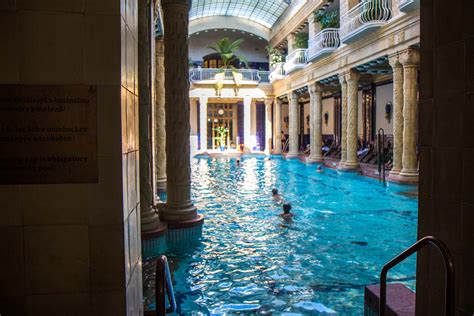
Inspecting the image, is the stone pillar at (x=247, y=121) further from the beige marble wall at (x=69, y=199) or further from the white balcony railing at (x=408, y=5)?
the beige marble wall at (x=69, y=199)

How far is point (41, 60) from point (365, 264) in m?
5.48

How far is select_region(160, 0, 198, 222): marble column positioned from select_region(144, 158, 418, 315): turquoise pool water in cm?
90

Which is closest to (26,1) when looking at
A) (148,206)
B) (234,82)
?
(148,206)

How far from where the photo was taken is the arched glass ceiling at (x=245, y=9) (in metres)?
29.5

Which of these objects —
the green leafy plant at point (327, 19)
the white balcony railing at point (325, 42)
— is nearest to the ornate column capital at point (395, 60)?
the white balcony railing at point (325, 42)

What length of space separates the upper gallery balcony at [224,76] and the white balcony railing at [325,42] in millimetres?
10955

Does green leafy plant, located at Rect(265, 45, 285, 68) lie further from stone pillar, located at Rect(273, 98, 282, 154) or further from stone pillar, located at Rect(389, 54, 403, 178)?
stone pillar, located at Rect(389, 54, 403, 178)

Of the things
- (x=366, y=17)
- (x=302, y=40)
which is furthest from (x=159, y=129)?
(x=302, y=40)

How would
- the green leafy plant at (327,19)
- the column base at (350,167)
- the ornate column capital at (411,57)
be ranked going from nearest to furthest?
the ornate column capital at (411,57) < the column base at (350,167) < the green leafy plant at (327,19)

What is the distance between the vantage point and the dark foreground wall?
2.49 meters

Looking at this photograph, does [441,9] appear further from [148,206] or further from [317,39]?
[317,39]

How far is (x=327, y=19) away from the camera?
68.3ft

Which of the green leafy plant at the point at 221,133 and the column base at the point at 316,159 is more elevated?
the green leafy plant at the point at 221,133

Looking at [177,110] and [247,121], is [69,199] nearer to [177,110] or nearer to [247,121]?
[177,110]
